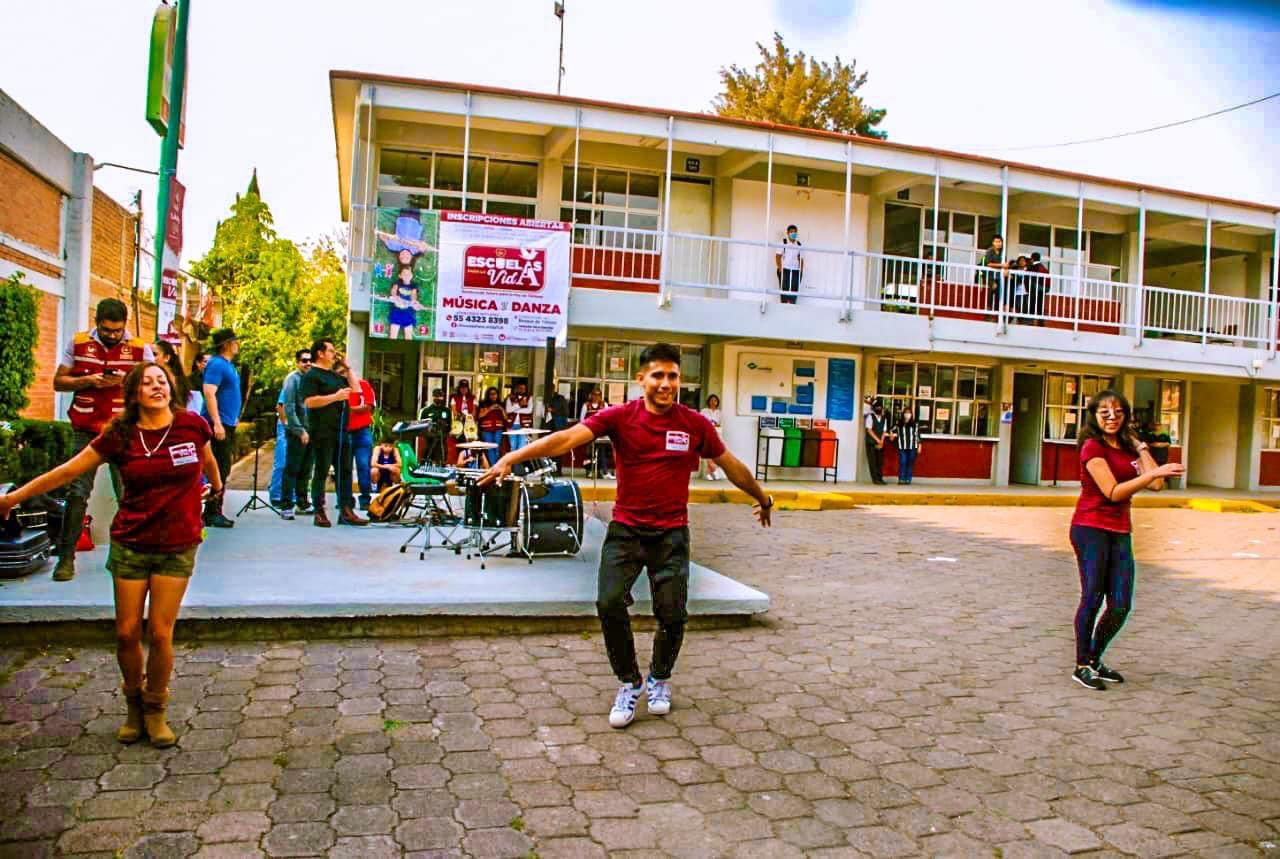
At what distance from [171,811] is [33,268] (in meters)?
11.3

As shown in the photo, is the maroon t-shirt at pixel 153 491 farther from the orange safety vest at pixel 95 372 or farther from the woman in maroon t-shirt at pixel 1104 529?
the woman in maroon t-shirt at pixel 1104 529

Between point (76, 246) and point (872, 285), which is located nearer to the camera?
point (76, 246)

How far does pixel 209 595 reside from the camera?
609cm

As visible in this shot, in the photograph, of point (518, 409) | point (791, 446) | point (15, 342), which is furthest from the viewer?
point (791, 446)

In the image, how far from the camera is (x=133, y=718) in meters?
4.27

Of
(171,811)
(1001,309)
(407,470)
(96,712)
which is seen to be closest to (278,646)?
(96,712)

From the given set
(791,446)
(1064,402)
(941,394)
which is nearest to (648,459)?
(791,446)

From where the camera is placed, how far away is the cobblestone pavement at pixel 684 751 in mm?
Result: 3572

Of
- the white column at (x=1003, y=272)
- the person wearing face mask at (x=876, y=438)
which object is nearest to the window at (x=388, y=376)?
the person wearing face mask at (x=876, y=438)

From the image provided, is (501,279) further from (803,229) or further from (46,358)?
(803,229)

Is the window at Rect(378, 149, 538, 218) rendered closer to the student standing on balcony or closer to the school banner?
the school banner

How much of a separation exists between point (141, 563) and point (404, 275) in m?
12.2

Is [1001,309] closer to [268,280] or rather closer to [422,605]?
[422,605]

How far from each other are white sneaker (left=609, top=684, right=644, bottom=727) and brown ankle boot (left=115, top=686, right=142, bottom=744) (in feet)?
6.59
